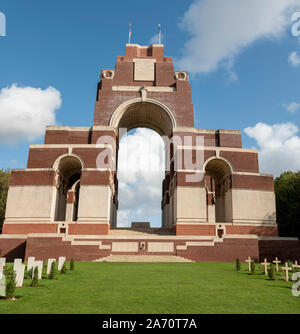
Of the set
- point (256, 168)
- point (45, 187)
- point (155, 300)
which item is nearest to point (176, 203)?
point (256, 168)

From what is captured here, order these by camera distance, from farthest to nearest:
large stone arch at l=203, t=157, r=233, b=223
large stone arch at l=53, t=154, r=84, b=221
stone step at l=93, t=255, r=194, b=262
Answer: large stone arch at l=203, t=157, r=233, b=223 → large stone arch at l=53, t=154, r=84, b=221 → stone step at l=93, t=255, r=194, b=262

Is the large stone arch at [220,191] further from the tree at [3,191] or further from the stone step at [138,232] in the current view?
the tree at [3,191]

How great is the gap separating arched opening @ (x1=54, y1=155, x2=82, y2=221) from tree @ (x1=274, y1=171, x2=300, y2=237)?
2444 centimetres

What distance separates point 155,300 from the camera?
324 inches

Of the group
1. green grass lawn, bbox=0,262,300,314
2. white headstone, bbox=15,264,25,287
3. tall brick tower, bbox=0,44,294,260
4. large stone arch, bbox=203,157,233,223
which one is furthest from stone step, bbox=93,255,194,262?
white headstone, bbox=15,264,25,287

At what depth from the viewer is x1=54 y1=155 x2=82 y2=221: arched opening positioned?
31.5 m

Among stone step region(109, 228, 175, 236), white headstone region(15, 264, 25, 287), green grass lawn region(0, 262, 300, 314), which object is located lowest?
green grass lawn region(0, 262, 300, 314)

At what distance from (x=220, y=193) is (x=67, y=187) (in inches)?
696

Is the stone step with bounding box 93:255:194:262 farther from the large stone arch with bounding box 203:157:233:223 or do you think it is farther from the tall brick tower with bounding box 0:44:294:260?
the large stone arch with bounding box 203:157:233:223

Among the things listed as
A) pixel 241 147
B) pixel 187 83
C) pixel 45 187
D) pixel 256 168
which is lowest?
pixel 45 187

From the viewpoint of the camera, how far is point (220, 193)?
34.5 meters
